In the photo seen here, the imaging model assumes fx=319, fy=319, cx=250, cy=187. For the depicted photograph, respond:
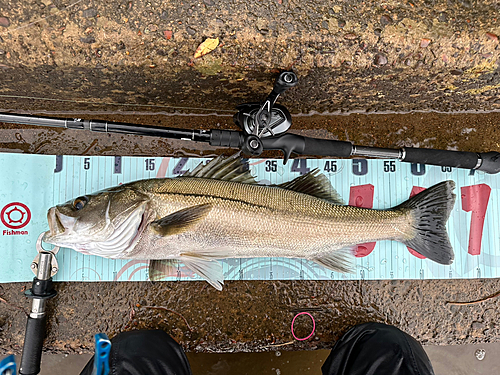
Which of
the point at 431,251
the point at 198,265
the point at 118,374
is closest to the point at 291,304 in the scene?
the point at 198,265

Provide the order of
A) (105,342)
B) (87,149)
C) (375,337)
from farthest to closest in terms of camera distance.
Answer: (87,149), (375,337), (105,342)

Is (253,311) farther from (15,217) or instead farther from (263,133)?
(15,217)

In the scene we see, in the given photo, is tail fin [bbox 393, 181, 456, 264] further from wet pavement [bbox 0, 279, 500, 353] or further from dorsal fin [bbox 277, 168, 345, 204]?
dorsal fin [bbox 277, 168, 345, 204]

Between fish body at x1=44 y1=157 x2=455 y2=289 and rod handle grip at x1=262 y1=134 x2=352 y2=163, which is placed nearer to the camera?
fish body at x1=44 y1=157 x2=455 y2=289

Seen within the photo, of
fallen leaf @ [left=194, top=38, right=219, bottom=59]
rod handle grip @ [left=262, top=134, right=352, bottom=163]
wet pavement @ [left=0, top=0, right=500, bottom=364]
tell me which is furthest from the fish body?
fallen leaf @ [left=194, top=38, right=219, bottom=59]

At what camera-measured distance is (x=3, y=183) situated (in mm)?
2336

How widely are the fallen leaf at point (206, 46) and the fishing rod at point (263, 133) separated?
1.32 feet

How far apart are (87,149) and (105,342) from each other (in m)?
1.41

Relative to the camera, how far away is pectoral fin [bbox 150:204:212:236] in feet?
6.36

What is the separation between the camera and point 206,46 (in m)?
1.97

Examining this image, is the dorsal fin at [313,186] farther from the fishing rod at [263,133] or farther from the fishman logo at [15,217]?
the fishman logo at [15,217]

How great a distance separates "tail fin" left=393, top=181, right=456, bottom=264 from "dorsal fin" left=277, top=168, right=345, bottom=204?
1.77ft

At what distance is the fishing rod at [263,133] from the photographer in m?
1.94

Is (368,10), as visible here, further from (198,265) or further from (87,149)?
(87,149)
